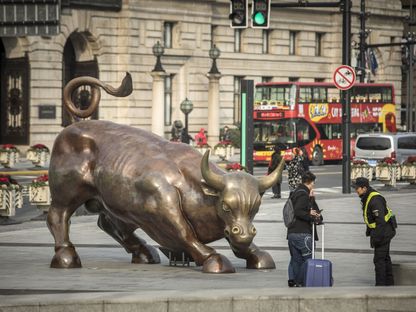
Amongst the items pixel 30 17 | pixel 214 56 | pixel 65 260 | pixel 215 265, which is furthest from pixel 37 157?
pixel 215 265

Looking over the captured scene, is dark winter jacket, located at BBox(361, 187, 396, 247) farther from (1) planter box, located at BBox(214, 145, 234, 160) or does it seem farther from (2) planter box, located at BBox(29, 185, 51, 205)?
(1) planter box, located at BBox(214, 145, 234, 160)

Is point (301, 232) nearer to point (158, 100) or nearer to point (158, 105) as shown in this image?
Answer: point (158, 100)

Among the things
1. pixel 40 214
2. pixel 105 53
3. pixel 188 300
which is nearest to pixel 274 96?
pixel 105 53

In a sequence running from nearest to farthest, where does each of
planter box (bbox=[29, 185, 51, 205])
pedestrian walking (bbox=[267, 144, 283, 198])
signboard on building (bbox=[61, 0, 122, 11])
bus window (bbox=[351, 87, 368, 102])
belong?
planter box (bbox=[29, 185, 51, 205]) → pedestrian walking (bbox=[267, 144, 283, 198]) → bus window (bbox=[351, 87, 368, 102]) → signboard on building (bbox=[61, 0, 122, 11])

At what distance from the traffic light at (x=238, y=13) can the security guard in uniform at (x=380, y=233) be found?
1735cm

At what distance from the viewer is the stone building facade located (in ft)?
206

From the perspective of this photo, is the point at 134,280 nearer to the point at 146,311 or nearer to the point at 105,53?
the point at 146,311

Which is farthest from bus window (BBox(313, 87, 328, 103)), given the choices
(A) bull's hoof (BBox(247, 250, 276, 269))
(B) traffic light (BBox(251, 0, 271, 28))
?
(A) bull's hoof (BBox(247, 250, 276, 269))

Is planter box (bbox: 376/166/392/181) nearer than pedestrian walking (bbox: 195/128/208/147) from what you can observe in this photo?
Yes

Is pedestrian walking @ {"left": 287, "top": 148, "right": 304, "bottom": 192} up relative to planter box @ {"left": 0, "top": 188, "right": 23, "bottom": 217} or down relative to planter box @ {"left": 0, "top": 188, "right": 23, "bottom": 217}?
up

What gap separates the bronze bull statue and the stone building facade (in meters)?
42.0

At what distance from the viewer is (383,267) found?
57.2 feet

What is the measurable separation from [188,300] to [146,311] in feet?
1.46

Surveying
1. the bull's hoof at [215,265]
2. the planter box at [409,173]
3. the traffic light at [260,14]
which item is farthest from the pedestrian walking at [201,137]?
the bull's hoof at [215,265]
